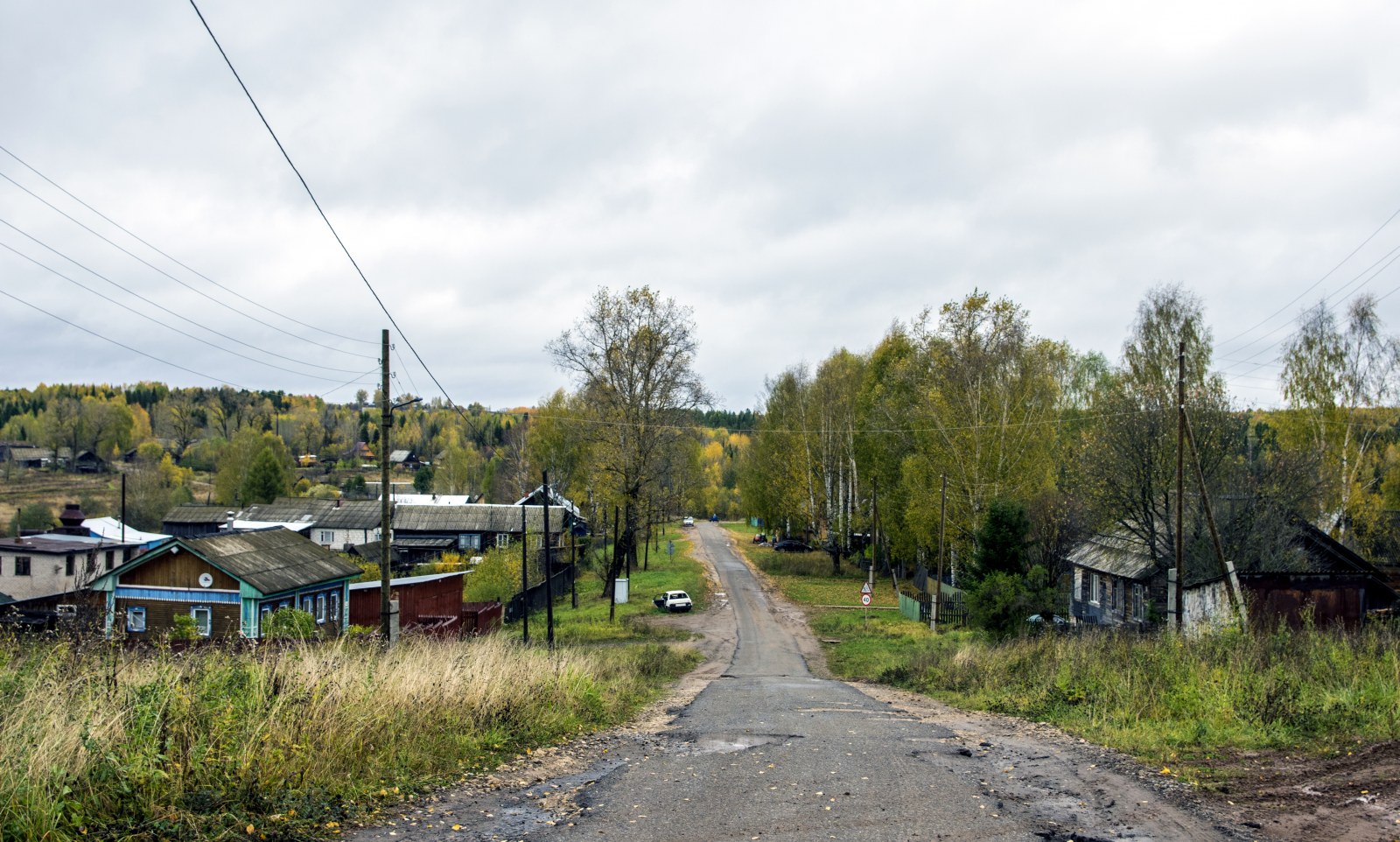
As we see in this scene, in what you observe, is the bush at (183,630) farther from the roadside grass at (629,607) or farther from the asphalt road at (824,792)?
the asphalt road at (824,792)

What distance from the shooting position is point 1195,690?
11.6 m

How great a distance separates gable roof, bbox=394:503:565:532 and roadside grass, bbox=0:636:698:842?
60116 millimetres

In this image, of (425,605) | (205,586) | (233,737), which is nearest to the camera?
(233,737)

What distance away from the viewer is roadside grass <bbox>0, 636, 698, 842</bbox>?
550 centimetres

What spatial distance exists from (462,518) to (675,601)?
1409 inches

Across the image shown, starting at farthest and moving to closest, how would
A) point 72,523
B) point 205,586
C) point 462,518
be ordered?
point 462,518, point 72,523, point 205,586

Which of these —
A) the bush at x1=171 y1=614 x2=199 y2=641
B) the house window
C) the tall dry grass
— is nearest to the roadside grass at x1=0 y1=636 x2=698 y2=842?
the tall dry grass

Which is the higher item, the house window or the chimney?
the chimney

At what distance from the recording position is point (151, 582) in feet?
91.4

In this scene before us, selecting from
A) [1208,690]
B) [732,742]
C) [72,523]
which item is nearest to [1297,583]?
[1208,690]

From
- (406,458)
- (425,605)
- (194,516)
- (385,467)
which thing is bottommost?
(425,605)

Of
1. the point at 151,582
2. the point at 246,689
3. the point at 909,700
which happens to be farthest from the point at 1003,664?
the point at 151,582

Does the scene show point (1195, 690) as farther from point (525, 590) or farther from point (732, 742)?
point (525, 590)

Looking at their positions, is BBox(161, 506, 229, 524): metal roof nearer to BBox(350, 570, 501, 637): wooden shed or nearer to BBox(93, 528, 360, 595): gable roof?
BBox(350, 570, 501, 637): wooden shed
